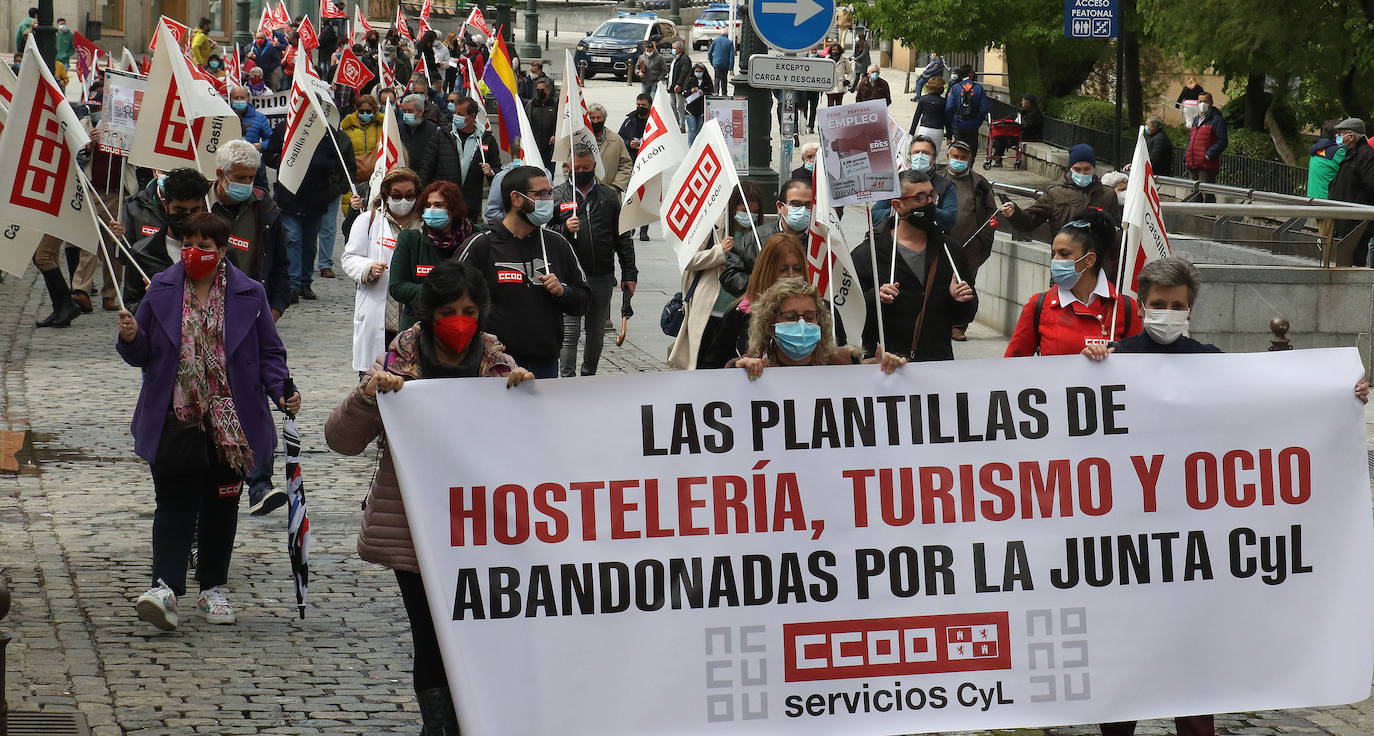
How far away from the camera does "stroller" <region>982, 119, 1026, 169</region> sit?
31562 millimetres

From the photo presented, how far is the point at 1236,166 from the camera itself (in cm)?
2528

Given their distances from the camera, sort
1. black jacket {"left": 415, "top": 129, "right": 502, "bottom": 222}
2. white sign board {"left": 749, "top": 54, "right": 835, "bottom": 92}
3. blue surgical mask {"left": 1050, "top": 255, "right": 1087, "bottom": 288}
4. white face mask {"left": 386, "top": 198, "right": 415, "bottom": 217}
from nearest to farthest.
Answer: blue surgical mask {"left": 1050, "top": 255, "right": 1087, "bottom": 288}, white face mask {"left": 386, "top": 198, "right": 415, "bottom": 217}, white sign board {"left": 749, "top": 54, "right": 835, "bottom": 92}, black jacket {"left": 415, "top": 129, "right": 502, "bottom": 222}

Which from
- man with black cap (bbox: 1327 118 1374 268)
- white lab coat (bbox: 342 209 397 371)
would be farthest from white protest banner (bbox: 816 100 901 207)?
man with black cap (bbox: 1327 118 1374 268)

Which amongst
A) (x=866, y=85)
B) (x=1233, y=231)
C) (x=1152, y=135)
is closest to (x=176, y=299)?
(x=1233, y=231)

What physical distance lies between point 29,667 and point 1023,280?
10.7 metres

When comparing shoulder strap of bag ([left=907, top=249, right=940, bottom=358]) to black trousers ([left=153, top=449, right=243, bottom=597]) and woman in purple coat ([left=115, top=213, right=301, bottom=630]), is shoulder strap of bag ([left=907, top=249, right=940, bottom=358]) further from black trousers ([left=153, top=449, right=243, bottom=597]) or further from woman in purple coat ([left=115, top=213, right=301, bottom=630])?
black trousers ([left=153, top=449, right=243, bottom=597])

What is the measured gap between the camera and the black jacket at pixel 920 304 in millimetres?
8531

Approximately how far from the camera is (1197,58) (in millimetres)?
25250

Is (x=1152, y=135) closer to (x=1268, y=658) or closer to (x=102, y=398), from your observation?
(x=102, y=398)

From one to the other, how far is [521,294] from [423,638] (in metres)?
3.16

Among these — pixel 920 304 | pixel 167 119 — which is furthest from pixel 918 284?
pixel 167 119

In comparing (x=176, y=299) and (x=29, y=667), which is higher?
(x=176, y=299)

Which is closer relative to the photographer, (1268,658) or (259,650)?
(1268,658)

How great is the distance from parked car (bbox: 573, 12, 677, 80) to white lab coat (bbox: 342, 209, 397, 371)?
37725mm
